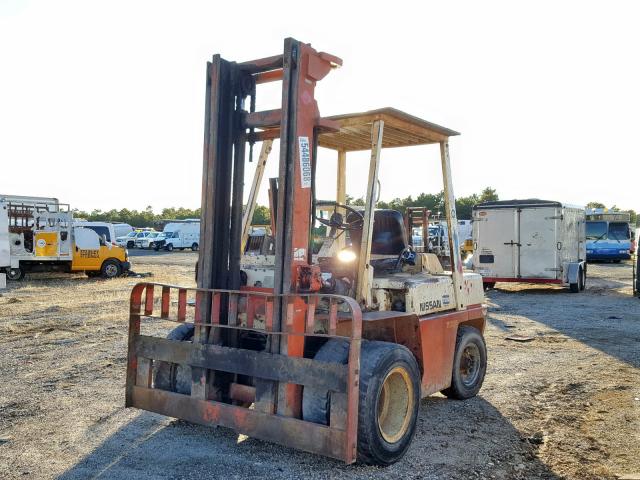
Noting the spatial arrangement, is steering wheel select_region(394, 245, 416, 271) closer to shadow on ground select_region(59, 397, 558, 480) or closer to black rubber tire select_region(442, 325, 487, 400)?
black rubber tire select_region(442, 325, 487, 400)

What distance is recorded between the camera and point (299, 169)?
15.4 feet

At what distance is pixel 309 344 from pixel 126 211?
8361 centimetres

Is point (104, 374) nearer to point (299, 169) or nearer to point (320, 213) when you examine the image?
point (320, 213)

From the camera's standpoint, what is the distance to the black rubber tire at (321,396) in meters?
4.30

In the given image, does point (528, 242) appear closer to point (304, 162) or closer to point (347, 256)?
point (347, 256)

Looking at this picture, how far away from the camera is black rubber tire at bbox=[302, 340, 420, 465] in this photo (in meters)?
4.33

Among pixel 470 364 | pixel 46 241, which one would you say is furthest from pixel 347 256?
pixel 46 241

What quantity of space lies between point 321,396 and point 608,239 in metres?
32.2

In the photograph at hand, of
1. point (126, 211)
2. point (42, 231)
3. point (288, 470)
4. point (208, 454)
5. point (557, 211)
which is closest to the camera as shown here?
point (288, 470)

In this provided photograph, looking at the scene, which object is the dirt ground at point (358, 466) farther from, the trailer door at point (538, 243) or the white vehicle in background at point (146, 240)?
the white vehicle in background at point (146, 240)

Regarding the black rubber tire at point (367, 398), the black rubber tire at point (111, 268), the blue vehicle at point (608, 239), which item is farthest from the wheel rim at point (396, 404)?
the blue vehicle at point (608, 239)

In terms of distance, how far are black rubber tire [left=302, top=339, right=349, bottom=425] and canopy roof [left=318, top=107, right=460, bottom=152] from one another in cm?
189

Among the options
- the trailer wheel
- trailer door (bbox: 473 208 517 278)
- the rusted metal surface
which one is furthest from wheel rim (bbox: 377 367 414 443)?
the trailer wheel

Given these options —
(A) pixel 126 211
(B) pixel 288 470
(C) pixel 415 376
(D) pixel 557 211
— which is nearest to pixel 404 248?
(C) pixel 415 376
